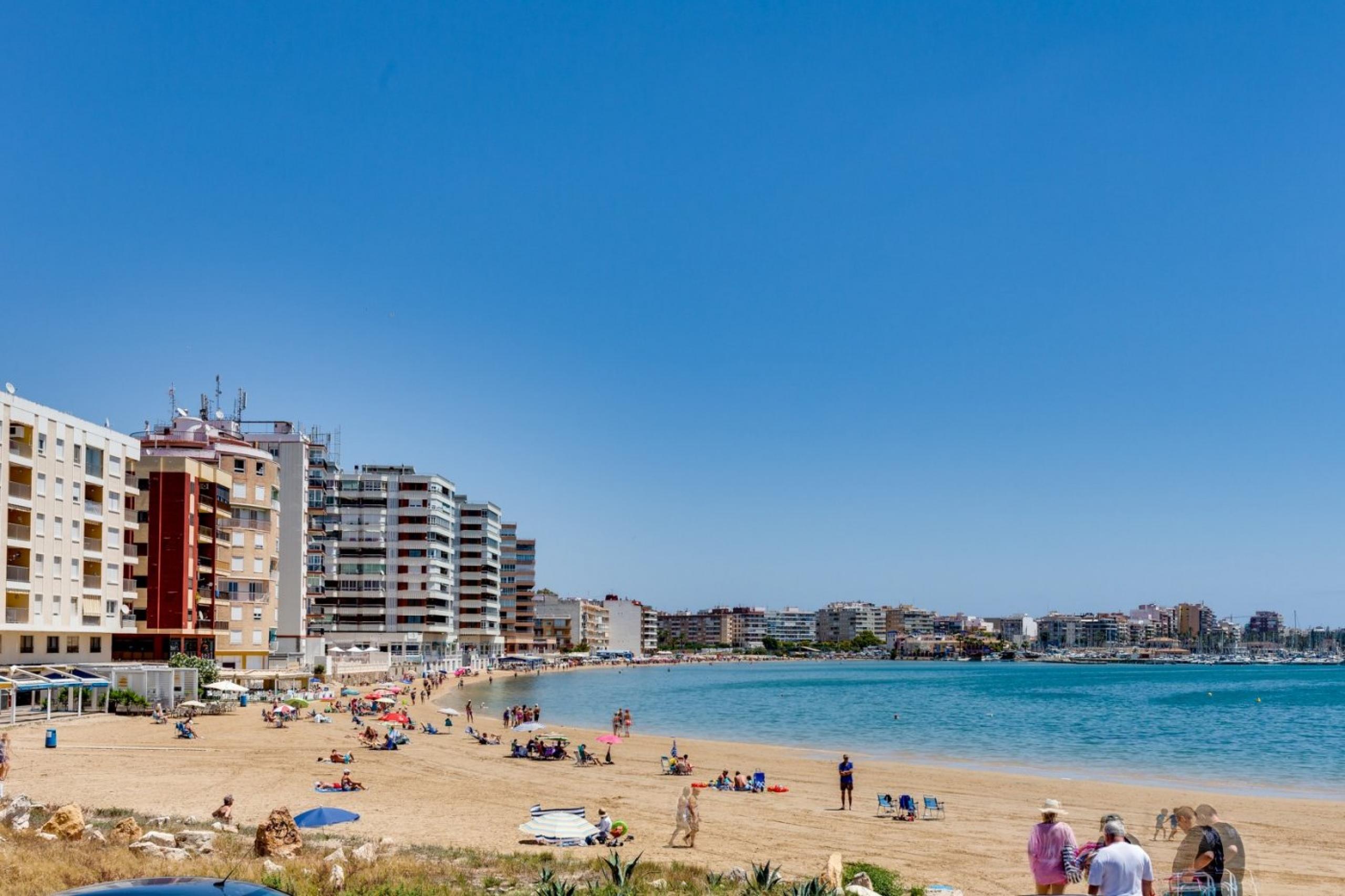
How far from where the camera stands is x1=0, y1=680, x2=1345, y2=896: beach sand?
73.3ft

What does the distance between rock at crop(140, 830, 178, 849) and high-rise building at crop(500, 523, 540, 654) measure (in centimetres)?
16098

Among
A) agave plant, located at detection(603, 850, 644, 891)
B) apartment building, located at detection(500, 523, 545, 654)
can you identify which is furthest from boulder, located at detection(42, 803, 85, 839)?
apartment building, located at detection(500, 523, 545, 654)

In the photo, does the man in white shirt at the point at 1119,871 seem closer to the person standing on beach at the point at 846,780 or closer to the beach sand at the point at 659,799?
the beach sand at the point at 659,799

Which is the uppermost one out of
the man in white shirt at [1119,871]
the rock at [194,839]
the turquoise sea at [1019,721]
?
the man in white shirt at [1119,871]

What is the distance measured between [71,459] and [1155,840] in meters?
52.7

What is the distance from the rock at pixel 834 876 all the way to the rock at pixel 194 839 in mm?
10157

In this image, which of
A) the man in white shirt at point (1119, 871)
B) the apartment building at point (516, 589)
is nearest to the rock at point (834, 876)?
the man in white shirt at point (1119, 871)

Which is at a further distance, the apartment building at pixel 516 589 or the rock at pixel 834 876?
the apartment building at pixel 516 589

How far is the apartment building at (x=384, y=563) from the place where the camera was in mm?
125062

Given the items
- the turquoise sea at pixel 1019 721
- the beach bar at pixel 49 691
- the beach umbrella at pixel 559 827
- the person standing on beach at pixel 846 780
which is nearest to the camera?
the beach umbrella at pixel 559 827

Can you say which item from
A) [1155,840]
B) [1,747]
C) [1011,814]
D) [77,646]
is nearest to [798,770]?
[1011,814]

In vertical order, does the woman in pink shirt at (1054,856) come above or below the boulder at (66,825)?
above

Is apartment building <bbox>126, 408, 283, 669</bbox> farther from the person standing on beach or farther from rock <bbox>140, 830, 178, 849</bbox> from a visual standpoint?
rock <bbox>140, 830, 178, 849</bbox>

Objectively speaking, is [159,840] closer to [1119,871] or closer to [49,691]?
[1119,871]
